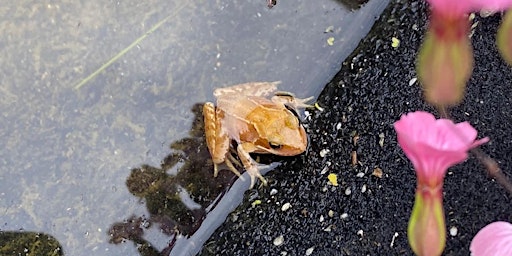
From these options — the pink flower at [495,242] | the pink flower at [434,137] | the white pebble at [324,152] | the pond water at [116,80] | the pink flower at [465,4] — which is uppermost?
the pink flower at [465,4]

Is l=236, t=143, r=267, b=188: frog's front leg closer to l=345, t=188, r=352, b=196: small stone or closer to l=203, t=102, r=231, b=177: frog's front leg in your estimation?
l=203, t=102, r=231, b=177: frog's front leg

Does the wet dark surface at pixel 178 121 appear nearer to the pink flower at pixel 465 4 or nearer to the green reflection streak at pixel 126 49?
the green reflection streak at pixel 126 49

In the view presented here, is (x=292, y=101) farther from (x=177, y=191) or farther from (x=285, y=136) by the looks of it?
(x=177, y=191)

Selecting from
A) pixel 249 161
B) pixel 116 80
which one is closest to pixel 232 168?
pixel 249 161

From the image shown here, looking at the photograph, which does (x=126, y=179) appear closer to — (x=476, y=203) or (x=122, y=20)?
(x=122, y=20)

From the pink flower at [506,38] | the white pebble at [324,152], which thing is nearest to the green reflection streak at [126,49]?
the white pebble at [324,152]
